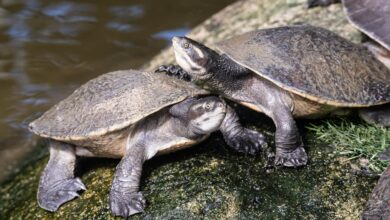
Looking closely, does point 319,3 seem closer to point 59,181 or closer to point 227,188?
point 227,188

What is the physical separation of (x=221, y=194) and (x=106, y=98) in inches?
40.6

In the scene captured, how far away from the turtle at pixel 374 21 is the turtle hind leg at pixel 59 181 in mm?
2421

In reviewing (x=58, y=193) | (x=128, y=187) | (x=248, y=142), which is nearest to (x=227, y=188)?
(x=248, y=142)

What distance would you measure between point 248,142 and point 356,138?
Answer: 0.72 meters

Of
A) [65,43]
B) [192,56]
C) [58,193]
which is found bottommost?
[65,43]

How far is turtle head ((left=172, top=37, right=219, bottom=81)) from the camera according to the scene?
12.6 ft

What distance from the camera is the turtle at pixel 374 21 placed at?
479cm

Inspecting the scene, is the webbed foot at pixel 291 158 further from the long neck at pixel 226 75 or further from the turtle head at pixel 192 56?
the turtle head at pixel 192 56

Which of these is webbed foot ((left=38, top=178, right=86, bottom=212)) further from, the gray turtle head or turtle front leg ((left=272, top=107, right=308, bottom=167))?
turtle front leg ((left=272, top=107, right=308, bottom=167))

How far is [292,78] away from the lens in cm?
407

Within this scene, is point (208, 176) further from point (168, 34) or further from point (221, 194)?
point (168, 34)

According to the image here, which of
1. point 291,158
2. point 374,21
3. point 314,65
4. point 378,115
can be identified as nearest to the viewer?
point 291,158

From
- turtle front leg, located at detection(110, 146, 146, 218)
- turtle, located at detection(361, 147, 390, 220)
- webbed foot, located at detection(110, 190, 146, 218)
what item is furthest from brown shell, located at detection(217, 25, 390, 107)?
webbed foot, located at detection(110, 190, 146, 218)

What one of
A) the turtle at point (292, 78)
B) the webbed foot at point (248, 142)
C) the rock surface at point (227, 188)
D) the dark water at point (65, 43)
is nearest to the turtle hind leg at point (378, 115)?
the turtle at point (292, 78)
